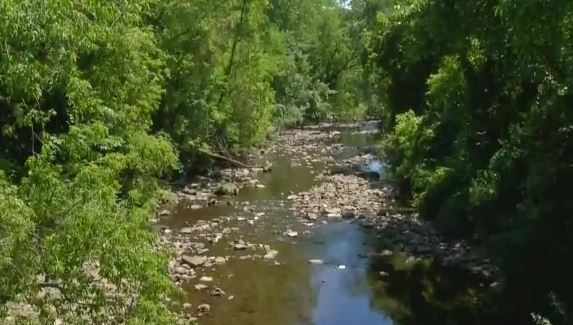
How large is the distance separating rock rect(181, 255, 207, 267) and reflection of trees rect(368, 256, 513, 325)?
12.4 ft

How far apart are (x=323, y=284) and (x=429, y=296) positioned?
2.27 meters

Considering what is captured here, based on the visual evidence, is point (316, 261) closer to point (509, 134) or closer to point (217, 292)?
point (217, 292)

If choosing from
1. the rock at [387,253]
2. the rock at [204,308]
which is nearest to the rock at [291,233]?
the rock at [387,253]

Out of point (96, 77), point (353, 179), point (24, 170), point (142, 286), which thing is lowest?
point (353, 179)

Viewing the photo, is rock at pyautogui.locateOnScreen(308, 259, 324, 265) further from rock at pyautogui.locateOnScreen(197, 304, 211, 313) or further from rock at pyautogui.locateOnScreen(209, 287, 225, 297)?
rock at pyautogui.locateOnScreen(197, 304, 211, 313)

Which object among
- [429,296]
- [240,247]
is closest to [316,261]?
[240,247]

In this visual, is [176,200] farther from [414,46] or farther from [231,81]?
[414,46]

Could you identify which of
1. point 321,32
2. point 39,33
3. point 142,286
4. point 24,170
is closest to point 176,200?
point 24,170

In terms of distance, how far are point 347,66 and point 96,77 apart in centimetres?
4912

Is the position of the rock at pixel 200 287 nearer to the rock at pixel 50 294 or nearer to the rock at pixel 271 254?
the rock at pixel 271 254

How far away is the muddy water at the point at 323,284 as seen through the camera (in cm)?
1377

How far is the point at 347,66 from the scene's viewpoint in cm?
6184

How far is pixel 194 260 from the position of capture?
16.8m

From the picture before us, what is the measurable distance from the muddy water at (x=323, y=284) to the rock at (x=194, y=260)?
17.8 inches
